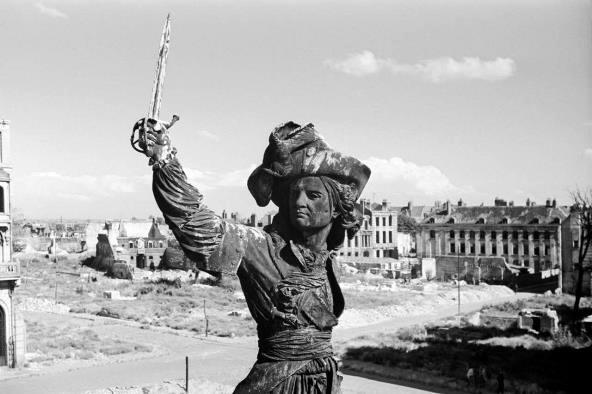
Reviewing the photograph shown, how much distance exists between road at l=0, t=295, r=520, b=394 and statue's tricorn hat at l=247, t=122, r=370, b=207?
65.3ft

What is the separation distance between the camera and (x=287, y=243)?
11.7ft

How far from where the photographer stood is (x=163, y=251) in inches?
2448

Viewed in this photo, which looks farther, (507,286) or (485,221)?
(485,221)

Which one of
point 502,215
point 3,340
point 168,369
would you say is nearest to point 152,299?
point 168,369

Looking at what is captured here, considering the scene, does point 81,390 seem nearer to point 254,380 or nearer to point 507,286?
point 254,380

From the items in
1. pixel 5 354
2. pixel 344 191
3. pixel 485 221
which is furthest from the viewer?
pixel 485 221

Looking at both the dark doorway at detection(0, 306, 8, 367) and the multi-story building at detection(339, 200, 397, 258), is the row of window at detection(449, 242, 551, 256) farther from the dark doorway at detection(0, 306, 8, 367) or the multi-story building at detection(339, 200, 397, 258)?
the dark doorway at detection(0, 306, 8, 367)

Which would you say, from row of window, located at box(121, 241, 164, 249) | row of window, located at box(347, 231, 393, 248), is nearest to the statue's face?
row of window, located at box(121, 241, 164, 249)

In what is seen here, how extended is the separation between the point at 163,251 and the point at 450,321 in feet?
108

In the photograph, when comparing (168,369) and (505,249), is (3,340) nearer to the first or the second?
(168,369)

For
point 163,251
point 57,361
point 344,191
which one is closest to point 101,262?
point 163,251

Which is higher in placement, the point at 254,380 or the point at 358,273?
the point at 254,380

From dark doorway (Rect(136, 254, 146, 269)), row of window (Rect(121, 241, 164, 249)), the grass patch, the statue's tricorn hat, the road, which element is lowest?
the road

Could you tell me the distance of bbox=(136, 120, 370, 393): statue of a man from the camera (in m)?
3.25
